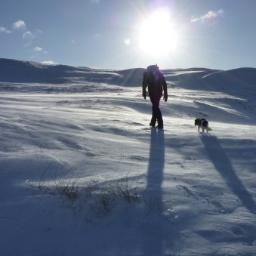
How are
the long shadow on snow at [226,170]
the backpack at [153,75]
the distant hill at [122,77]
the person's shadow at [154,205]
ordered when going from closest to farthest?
the person's shadow at [154,205]
the long shadow on snow at [226,170]
the backpack at [153,75]
the distant hill at [122,77]

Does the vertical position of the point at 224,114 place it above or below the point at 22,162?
below

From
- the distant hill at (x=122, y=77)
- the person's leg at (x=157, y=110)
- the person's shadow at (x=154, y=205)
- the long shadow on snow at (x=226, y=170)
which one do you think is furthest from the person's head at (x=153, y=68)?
the distant hill at (x=122, y=77)

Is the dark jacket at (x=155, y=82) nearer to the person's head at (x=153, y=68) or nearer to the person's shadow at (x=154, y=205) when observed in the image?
the person's head at (x=153, y=68)

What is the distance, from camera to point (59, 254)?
470cm

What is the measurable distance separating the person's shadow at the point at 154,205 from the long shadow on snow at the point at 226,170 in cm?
100

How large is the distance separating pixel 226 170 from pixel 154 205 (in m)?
2.35

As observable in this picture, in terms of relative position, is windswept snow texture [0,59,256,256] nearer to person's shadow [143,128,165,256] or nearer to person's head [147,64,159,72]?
person's shadow [143,128,165,256]

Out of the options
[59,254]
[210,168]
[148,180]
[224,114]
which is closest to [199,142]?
[210,168]

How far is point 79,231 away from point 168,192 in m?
1.58

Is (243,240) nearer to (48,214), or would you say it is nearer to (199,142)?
(48,214)

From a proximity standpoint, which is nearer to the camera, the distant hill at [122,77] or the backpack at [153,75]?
the backpack at [153,75]

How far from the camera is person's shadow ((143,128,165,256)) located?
16.1 feet

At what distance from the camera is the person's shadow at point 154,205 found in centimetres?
492

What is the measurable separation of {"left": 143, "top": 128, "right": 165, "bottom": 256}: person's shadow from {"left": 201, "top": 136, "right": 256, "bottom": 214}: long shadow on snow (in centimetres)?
Result: 100
